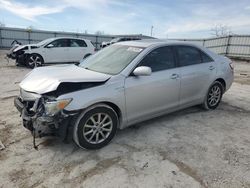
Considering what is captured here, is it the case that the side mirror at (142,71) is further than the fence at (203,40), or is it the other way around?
the fence at (203,40)

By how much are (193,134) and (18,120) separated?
10.7ft

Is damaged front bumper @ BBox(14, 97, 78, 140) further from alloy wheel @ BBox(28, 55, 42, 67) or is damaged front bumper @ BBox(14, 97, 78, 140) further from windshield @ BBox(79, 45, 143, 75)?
alloy wheel @ BBox(28, 55, 42, 67)

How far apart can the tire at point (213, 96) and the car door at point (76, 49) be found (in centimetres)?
882

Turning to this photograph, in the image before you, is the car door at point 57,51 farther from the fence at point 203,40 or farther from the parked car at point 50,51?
the fence at point 203,40

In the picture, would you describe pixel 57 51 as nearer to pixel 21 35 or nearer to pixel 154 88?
pixel 154 88

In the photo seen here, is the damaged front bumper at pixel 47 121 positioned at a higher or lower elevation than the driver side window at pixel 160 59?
lower

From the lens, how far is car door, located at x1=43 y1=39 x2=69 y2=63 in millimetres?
11531

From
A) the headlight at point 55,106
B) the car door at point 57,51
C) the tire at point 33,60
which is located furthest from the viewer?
the car door at point 57,51

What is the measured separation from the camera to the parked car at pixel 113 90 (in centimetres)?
312

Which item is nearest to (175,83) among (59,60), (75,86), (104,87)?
(104,87)

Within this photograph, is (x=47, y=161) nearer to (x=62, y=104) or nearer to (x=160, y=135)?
(x=62, y=104)

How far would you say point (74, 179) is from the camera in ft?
9.16

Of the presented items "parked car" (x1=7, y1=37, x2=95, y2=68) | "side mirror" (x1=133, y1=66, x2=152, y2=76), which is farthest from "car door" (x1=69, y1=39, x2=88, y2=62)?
"side mirror" (x1=133, y1=66, x2=152, y2=76)

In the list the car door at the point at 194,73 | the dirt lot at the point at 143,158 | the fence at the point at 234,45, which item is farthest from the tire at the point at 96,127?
the fence at the point at 234,45
